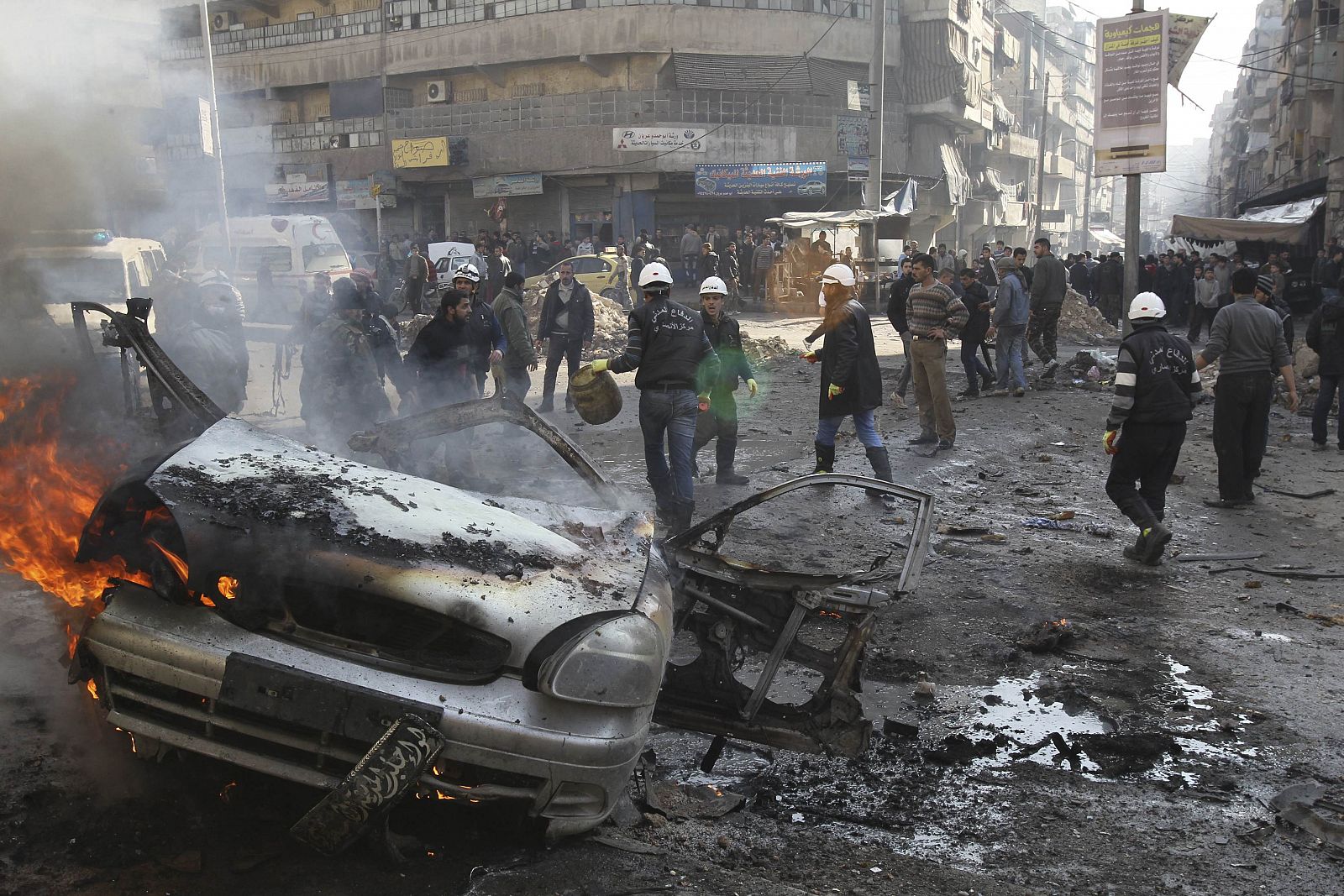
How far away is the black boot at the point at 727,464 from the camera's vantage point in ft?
31.1

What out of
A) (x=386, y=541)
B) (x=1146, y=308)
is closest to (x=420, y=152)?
(x=1146, y=308)

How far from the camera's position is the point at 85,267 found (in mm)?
8711

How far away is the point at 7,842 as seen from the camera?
3.46 metres

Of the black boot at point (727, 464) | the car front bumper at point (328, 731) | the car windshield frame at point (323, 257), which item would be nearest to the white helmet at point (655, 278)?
the black boot at point (727, 464)

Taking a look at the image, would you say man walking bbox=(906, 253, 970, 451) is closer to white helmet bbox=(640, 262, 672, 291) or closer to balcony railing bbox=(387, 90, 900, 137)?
A: white helmet bbox=(640, 262, 672, 291)

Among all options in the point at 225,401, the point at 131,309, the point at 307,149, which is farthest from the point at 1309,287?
the point at 307,149

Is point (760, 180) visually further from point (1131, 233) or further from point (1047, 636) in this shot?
point (1047, 636)

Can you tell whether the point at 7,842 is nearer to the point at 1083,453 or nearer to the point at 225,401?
the point at 225,401

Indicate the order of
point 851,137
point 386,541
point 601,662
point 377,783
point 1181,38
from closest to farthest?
1. point 377,783
2. point 601,662
3. point 386,541
4. point 1181,38
5. point 851,137

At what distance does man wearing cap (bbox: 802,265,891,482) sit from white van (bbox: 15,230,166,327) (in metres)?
5.30

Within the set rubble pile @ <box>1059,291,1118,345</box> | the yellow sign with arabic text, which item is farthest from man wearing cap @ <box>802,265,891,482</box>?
the yellow sign with arabic text

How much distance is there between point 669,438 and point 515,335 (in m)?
3.96

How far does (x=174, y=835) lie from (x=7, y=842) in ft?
1.74

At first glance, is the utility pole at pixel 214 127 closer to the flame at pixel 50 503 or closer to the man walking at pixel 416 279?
the man walking at pixel 416 279
